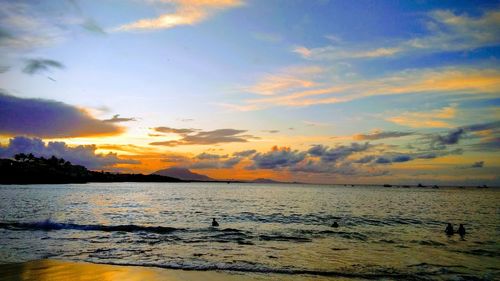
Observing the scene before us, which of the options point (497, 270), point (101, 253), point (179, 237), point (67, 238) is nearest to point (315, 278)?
point (497, 270)

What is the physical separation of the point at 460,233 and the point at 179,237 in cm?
3022

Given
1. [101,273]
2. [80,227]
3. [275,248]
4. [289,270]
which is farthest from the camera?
[80,227]

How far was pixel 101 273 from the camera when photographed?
56.0 feet

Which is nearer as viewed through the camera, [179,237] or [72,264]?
[72,264]

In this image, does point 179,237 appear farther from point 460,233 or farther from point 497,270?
point 460,233

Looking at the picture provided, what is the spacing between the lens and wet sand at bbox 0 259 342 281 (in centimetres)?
1622

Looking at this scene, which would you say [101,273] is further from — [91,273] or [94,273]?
[91,273]

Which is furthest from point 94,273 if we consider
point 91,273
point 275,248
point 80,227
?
point 80,227

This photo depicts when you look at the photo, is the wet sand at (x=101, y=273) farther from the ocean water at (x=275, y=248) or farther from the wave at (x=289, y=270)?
the ocean water at (x=275, y=248)

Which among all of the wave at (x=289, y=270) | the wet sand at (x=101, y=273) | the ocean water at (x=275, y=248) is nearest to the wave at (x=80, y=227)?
the ocean water at (x=275, y=248)

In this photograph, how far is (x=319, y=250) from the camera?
2683cm

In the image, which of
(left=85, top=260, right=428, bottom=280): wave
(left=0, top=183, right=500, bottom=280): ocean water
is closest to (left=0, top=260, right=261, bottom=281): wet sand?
(left=85, top=260, right=428, bottom=280): wave

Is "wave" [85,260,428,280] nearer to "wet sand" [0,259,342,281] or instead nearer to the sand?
"wet sand" [0,259,342,281]

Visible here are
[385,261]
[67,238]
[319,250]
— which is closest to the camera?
[385,261]
